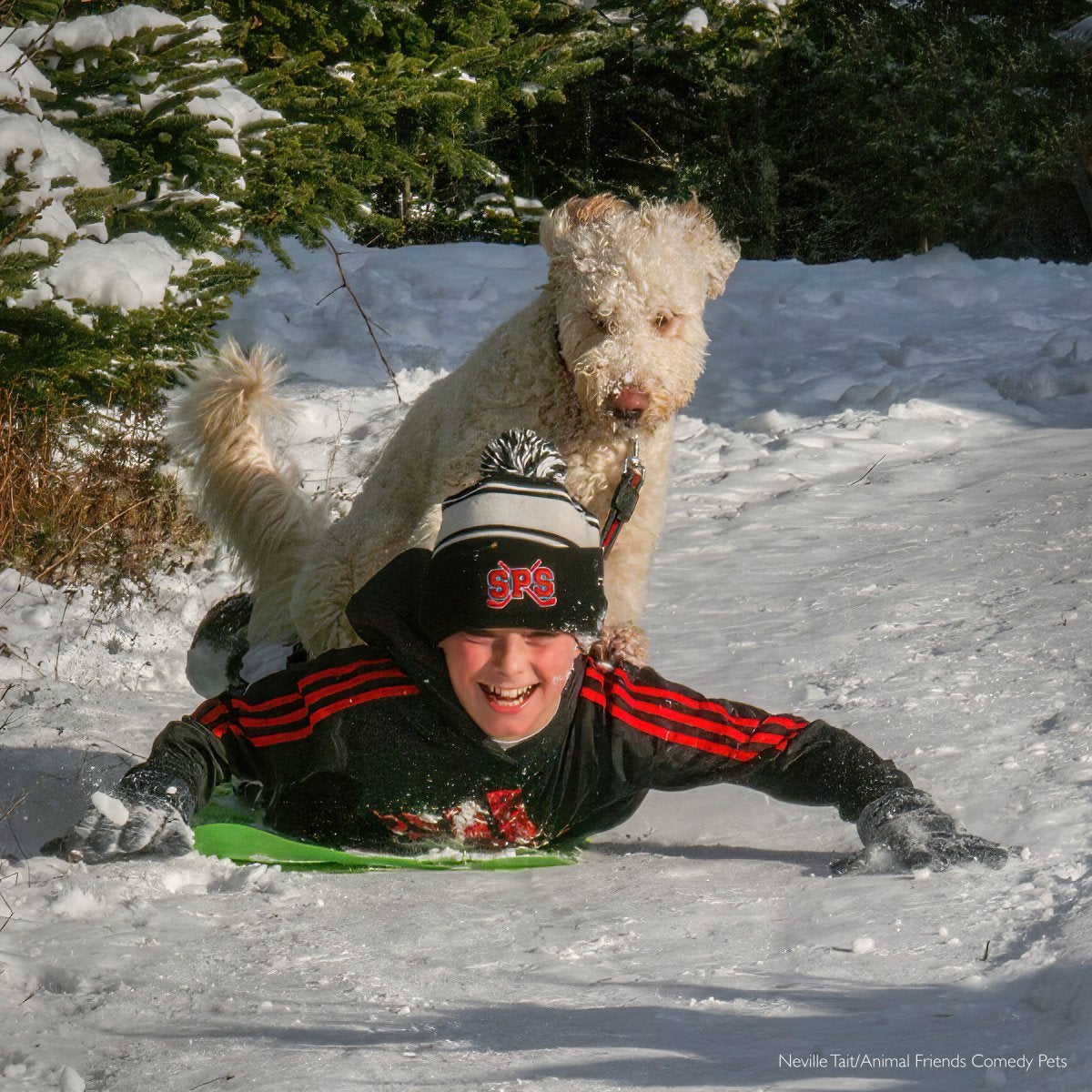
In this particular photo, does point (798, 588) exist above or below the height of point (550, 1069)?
above

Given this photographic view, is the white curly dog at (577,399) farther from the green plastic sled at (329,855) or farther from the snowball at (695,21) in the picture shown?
the snowball at (695,21)

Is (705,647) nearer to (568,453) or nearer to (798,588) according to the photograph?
(798,588)

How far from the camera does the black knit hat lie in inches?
119

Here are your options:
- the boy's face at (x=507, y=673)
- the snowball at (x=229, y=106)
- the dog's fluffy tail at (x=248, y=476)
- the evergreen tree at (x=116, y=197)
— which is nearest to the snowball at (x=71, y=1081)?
the boy's face at (x=507, y=673)

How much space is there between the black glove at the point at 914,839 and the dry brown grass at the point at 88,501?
11.6 feet

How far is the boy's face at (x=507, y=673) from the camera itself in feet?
10.1

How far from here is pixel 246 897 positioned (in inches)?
106

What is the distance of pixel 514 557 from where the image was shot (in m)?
3.06

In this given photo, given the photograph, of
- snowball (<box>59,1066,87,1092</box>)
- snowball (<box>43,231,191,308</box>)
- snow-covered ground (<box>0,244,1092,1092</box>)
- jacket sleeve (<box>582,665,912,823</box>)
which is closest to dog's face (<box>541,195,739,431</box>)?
jacket sleeve (<box>582,665,912,823</box>)

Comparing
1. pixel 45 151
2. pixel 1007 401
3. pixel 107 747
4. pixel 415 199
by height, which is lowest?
pixel 107 747

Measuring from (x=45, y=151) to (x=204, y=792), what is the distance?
302 cm

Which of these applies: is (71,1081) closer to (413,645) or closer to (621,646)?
(413,645)

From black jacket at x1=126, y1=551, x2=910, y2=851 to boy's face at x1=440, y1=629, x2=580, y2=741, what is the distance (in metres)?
0.05

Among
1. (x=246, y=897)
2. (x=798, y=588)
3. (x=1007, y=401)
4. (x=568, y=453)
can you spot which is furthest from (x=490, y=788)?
(x=1007, y=401)
